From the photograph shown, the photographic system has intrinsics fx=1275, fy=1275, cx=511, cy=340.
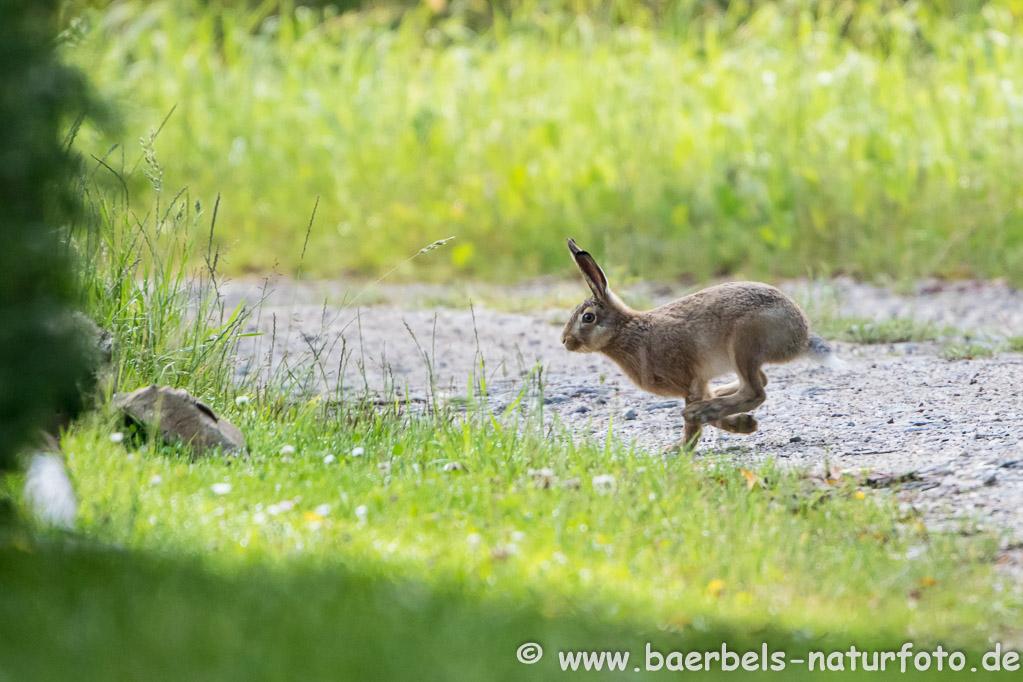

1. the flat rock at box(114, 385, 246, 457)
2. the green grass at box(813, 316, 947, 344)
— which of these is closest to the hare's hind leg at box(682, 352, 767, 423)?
the flat rock at box(114, 385, 246, 457)

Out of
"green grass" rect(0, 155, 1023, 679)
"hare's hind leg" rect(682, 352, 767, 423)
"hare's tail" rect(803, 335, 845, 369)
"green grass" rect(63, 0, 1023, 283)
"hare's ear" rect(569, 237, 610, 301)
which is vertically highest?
"green grass" rect(63, 0, 1023, 283)

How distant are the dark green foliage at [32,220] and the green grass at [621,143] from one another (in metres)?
5.06

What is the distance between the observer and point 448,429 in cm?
538

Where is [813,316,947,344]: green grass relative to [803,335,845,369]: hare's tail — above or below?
below

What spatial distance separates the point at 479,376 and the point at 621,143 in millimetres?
5166

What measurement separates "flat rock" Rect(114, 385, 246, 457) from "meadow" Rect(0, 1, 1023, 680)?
8 centimetres

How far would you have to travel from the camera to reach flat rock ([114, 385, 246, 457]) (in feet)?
16.4

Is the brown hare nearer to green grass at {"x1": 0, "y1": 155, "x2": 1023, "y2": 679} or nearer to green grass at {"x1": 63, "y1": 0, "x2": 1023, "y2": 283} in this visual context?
green grass at {"x1": 0, "y1": 155, "x2": 1023, "y2": 679}

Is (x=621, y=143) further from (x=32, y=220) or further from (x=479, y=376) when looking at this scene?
(x=32, y=220)

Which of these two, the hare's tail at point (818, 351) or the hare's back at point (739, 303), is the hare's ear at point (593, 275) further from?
the hare's tail at point (818, 351)

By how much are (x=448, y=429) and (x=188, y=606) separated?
2271mm

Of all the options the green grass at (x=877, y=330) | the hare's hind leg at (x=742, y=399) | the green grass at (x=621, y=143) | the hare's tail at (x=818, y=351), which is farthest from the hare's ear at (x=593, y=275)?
the green grass at (x=621, y=143)

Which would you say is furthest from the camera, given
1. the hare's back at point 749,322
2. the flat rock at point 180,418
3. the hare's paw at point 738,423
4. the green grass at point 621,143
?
the green grass at point 621,143

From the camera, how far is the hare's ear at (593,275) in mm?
5547
